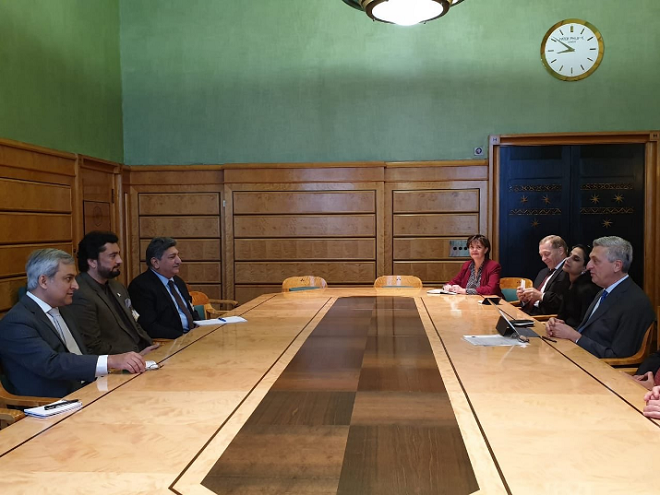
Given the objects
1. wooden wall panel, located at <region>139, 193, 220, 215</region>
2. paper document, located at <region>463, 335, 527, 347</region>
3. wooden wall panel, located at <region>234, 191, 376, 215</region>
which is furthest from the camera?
wooden wall panel, located at <region>139, 193, 220, 215</region>

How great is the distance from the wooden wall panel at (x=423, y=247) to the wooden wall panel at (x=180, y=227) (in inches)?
86.6

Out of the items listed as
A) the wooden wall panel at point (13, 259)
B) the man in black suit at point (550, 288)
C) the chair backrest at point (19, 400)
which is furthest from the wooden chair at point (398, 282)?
the chair backrest at point (19, 400)

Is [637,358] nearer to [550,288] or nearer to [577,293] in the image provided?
[577,293]

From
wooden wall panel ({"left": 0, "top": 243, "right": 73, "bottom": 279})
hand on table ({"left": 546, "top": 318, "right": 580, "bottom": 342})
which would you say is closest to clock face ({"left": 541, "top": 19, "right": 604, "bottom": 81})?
hand on table ({"left": 546, "top": 318, "right": 580, "bottom": 342})

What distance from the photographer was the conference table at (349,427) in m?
1.50

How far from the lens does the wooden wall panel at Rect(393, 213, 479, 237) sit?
24.2 feet

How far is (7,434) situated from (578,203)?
6.70 metres

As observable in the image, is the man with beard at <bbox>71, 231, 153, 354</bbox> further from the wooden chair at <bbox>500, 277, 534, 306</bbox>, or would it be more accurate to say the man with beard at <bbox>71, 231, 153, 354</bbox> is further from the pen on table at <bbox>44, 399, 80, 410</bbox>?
the wooden chair at <bbox>500, 277, 534, 306</bbox>

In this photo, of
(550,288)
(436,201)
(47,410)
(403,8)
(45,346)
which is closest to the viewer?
(47,410)

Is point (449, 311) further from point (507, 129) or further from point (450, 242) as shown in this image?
point (507, 129)

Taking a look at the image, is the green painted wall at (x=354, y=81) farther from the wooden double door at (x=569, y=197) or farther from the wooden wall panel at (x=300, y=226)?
the wooden wall panel at (x=300, y=226)

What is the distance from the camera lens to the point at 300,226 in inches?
296

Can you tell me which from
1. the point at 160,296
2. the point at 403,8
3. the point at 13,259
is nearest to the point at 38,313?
the point at 160,296

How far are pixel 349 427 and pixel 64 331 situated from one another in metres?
1.92
